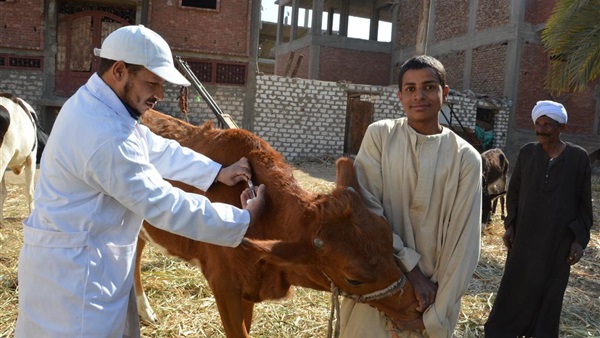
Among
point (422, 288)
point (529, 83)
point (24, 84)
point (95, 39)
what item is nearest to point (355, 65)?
point (529, 83)

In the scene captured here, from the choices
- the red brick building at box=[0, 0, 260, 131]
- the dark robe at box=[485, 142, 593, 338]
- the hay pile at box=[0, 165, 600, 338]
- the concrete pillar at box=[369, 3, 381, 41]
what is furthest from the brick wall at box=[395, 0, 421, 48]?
the dark robe at box=[485, 142, 593, 338]

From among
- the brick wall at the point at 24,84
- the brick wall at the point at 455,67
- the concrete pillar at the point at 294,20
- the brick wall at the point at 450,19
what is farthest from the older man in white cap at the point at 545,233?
the concrete pillar at the point at 294,20

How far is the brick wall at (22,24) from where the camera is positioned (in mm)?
14102

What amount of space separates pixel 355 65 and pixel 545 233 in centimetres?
2261

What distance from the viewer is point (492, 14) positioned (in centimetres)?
1902

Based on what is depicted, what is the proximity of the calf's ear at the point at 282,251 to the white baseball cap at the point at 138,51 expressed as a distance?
750 millimetres

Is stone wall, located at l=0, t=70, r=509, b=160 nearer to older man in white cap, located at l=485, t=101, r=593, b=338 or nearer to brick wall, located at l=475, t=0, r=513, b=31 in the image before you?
brick wall, located at l=475, t=0, r=513, b=31

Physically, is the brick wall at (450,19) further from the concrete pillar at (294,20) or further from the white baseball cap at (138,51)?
the white baseball cap at (138,51)

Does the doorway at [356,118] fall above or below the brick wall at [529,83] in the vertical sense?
below

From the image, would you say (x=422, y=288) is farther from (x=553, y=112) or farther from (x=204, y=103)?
(x=204, y=103)

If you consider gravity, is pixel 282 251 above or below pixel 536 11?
below

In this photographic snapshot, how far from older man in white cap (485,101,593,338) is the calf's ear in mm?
2420

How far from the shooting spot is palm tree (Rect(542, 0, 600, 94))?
8625 millimetres

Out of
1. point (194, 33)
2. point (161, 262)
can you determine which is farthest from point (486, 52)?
point (161, 262)
